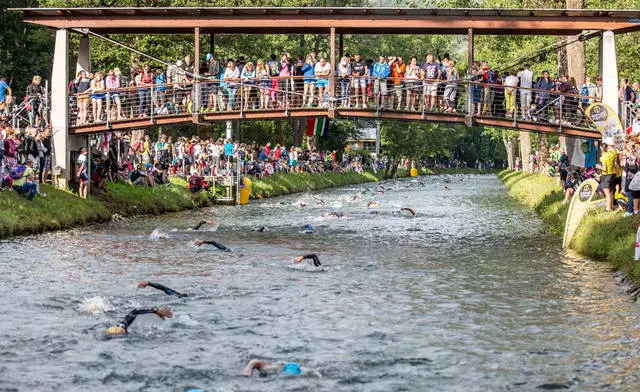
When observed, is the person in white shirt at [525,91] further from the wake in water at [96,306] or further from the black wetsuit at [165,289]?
the wake in water at [96,306]

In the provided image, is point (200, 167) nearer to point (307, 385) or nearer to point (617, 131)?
point (617, 131)

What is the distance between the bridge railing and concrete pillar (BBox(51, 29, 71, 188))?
5.19ft

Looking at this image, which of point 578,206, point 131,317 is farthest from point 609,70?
point 131,317

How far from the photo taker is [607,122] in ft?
102

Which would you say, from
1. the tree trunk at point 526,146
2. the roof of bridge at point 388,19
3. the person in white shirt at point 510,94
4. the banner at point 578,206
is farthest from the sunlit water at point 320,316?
the tree trunk at point 526,146

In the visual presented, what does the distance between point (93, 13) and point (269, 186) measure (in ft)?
67.1

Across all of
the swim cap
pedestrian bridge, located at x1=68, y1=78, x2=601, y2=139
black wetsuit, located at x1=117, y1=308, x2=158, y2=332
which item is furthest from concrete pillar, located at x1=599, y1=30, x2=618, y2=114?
the swim cap

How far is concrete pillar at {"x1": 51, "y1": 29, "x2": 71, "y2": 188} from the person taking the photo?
38062mm

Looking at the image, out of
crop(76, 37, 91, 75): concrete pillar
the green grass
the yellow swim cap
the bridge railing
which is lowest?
the yellow swim cap

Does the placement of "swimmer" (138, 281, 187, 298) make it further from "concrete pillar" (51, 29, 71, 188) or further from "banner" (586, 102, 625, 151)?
"concrete pillar" (51, 29, 71, 188)

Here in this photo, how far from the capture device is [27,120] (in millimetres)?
36344

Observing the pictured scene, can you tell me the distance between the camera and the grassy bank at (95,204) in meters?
30.4

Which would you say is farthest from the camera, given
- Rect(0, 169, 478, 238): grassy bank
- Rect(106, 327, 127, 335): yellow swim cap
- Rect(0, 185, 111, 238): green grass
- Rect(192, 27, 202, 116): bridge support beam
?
Rect(192, 27, 202, 116): bridge support beam

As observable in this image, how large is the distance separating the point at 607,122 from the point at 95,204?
57.8 feet
